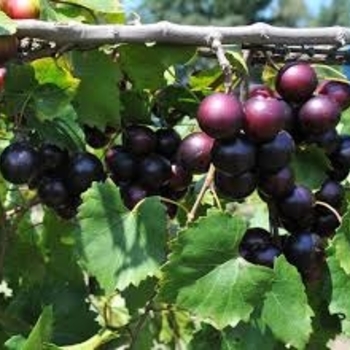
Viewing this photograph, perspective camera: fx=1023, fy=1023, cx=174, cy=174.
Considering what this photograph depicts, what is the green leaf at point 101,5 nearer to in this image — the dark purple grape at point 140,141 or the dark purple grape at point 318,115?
the dark purple grape at point 140,141

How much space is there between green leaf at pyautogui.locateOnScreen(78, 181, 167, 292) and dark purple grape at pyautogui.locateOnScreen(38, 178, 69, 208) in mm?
50

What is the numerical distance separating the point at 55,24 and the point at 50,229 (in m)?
0.47

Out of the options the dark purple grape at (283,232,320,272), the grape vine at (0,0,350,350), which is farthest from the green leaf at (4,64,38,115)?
the dark purple grape at (283,232,320,272)

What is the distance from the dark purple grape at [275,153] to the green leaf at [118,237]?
0.39ft

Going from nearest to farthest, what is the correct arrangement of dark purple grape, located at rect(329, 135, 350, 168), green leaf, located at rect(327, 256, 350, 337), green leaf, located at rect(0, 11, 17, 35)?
green leaf, located at rect(0, 11, 17, 35) → green leaf, located at rect(327, 256, 350, 337) → dark purple grape, located at rect(329, 135, 350, 168)

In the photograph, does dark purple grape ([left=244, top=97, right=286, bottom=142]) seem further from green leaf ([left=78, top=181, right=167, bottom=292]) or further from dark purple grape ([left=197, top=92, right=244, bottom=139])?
green leaf ([left=78, top=181, right=167, bottom=292])

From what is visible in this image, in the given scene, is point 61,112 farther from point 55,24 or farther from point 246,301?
point 246,301

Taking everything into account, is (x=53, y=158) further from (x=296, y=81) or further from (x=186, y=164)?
(x=296, y=81)

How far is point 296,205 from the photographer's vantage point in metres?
1.09

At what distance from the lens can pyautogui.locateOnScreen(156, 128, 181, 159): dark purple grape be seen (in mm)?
1166

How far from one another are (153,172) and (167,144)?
0.05 m

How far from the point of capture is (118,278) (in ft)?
3.53

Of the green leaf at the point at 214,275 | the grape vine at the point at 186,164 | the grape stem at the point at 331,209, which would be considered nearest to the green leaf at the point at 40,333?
the grape vine at the point at 186,164

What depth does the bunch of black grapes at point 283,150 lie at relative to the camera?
100cm
